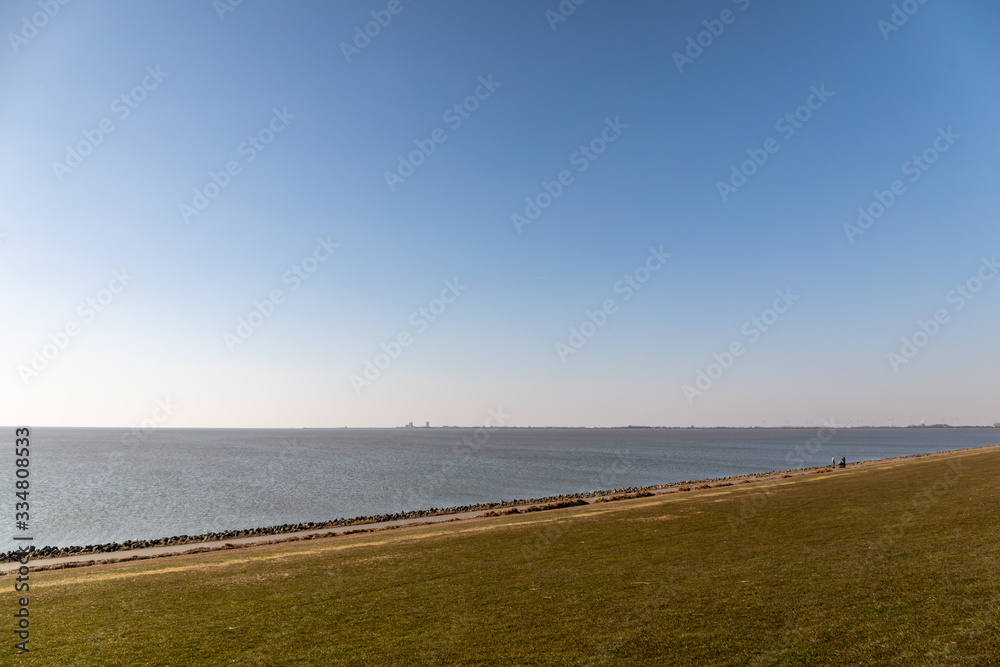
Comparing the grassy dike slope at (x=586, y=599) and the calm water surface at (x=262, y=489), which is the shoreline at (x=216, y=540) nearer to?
the calm water surface at (x=262, y=489)

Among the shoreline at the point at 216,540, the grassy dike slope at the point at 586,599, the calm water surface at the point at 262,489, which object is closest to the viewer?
the grassy dike slope at the point at 586,599

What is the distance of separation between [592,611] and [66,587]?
23790 mm

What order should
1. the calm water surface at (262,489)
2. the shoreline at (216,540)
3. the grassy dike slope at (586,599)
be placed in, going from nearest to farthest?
the grassy dike slope at (586,599), the shoreline at (216,540), the calm water surface at (262,489)

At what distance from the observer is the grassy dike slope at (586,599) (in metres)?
12.9

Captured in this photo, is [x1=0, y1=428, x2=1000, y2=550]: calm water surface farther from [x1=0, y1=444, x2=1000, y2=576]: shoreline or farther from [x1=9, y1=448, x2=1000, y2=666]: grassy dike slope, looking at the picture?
[x1=9, y1=448, x2=1000, y2=666]: grassy dike slope

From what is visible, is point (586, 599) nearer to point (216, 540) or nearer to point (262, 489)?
point (216, 540)

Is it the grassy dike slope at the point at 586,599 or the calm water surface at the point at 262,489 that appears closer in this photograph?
the grassy dike slope at the point at 586,599

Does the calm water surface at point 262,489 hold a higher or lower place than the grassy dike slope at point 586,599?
lower

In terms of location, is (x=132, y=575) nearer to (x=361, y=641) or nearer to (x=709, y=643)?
(x=361, y=641)

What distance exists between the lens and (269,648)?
14656 millimetres

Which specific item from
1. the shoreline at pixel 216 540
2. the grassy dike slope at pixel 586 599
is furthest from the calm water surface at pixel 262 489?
the grassy dike slope at pixel 586 599

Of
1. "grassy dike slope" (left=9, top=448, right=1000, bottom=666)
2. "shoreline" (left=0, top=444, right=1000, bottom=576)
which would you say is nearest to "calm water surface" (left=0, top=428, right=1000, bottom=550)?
"shoreline" (left=0, top=444, right=1000, bottom=576)

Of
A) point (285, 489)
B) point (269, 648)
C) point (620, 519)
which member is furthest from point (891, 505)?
point (285, 489)

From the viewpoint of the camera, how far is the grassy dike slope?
42.2 feet
